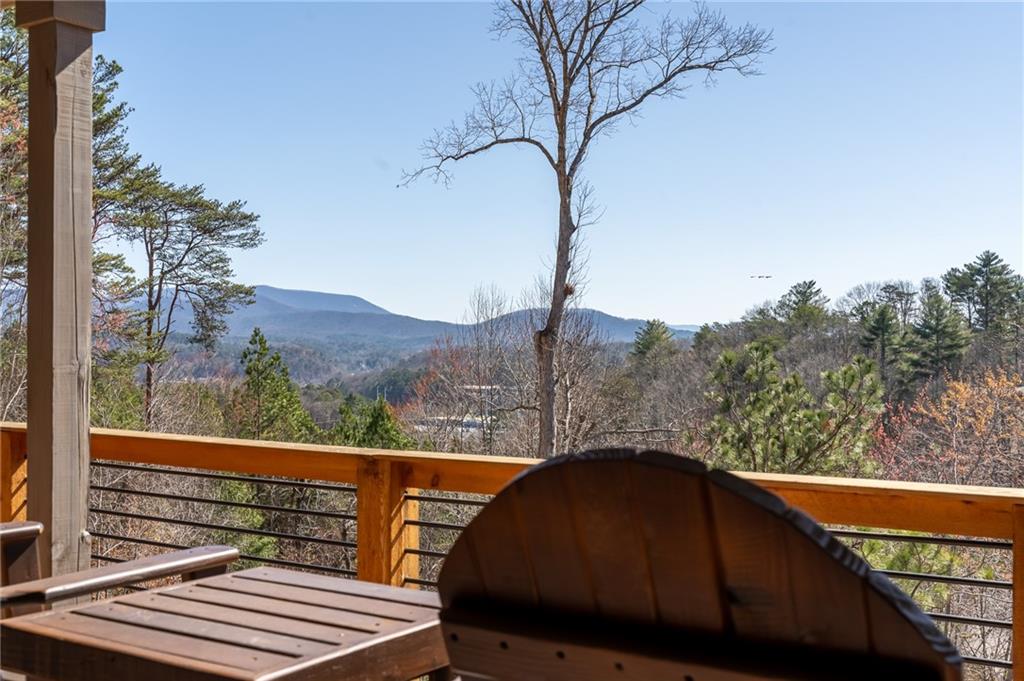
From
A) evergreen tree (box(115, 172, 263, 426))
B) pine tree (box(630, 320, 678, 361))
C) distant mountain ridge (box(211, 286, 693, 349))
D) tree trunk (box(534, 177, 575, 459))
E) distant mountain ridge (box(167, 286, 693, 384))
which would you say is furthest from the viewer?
distant mountain ridge (box(211, 286, 693, 349))

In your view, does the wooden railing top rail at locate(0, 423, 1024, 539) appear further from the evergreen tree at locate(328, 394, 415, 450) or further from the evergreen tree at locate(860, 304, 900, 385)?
the evergreen tree at locate(860, 304, 900, 385)

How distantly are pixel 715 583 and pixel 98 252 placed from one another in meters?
15.9

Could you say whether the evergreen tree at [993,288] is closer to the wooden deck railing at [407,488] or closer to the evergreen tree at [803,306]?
the evergreen tree at [803,306]

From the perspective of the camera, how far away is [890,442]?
46.6 feet

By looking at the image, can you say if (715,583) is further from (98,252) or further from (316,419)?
(316,419)

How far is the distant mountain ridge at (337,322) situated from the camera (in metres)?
19.0

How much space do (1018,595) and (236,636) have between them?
1.51 metres

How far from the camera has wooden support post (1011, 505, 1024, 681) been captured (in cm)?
186

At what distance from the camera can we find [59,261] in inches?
94.6

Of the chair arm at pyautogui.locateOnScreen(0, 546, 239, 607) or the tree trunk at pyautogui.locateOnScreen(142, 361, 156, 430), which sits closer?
the chair arm at pyautogui.locateOnScreen(0, 546, 239, 607)

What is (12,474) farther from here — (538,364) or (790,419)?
(538,364)

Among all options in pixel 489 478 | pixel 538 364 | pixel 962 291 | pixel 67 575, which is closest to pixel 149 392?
pixel 538 364

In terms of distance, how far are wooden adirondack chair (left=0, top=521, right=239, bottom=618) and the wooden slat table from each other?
71 millimetres

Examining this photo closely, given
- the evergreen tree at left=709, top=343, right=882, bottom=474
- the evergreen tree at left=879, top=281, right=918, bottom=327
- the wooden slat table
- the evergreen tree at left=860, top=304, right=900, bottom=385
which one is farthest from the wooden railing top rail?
the evergreen tree at left=879, top=281, right=918, bottom=327
